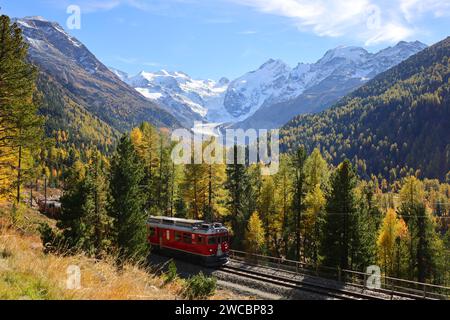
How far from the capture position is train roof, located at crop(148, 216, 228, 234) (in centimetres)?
3394

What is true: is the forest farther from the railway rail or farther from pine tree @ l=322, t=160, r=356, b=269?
the railway rail

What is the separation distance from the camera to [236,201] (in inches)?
1999

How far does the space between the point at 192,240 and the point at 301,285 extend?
10.7m

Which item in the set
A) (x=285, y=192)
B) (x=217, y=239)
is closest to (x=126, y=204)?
(x=217, y=239)

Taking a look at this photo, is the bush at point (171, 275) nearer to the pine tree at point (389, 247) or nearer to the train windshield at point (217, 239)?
the train windshield at point (217, 239)

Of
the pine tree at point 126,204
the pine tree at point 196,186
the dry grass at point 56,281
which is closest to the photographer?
the dry grass at point 56,281

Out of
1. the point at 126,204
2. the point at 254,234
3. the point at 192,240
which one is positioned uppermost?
the point at 126,204

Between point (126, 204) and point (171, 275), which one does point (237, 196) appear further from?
point (171, 275)

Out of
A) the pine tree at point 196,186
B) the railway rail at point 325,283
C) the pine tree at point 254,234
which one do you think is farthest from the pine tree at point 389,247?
the pine tree at point 196,186

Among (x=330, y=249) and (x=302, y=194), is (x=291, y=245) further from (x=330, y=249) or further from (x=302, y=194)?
(x=330, y=249)

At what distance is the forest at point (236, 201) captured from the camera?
29.0m

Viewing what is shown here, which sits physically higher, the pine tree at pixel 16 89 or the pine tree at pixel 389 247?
the pine tree at pixel 16 89

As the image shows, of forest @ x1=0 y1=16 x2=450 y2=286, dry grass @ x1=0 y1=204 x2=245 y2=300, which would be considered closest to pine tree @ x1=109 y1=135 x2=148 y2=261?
forest @ x1=0 y1=16 x2=450 y2=286

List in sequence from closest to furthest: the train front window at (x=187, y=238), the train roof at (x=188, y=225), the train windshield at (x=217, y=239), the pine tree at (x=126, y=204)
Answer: the pine tree at (x=126, y=204) < the train windshield at (x=217, y=239) < the train roof at (x=188, y=225) < the train front window at (x=187, y=238)
